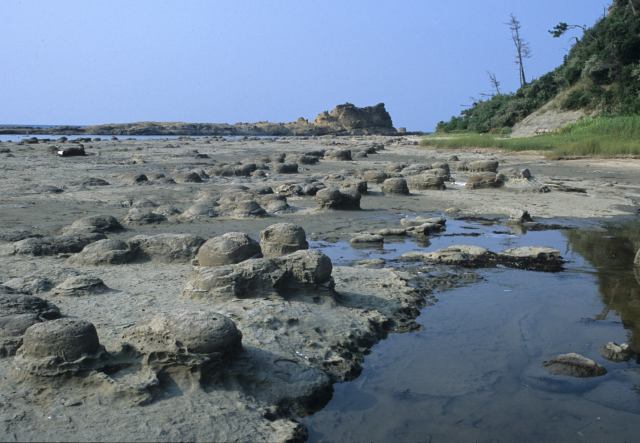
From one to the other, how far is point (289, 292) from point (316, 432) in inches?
74.8

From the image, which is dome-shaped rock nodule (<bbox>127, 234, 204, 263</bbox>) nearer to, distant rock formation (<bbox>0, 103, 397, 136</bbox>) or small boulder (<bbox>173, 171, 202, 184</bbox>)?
small boulder (<bbox>173, 171, 202, 184</bbox>)

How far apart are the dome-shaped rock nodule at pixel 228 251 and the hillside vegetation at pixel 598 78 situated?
19.0 metres

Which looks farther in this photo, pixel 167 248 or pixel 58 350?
pixel 167 248

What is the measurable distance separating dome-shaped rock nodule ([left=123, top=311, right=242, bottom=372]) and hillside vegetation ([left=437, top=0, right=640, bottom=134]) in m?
20.8

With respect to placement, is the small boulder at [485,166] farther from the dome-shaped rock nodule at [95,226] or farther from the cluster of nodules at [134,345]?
the cluster of nodules at [134,345]

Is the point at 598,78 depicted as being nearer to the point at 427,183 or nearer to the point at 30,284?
the point at 427,183

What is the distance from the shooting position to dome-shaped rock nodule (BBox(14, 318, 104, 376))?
3.50m

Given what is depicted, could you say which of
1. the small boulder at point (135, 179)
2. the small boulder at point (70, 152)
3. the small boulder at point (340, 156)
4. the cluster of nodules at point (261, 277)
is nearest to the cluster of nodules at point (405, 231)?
the cluster of nodules at point (261, 277)

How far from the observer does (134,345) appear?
3848 millimetres

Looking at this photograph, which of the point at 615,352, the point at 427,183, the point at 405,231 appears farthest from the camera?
the point at 427,183

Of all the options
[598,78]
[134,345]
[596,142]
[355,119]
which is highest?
[598,78]

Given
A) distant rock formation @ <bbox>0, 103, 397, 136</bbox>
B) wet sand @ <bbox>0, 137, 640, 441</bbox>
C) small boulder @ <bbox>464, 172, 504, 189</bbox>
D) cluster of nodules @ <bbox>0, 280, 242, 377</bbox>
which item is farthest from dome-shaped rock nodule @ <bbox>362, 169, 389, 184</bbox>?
distant rock formation @ <bbox>0, 103, 397, 136</bbox>

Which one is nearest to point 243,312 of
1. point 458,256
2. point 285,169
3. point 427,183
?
point 458,256

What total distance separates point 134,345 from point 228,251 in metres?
2.02
